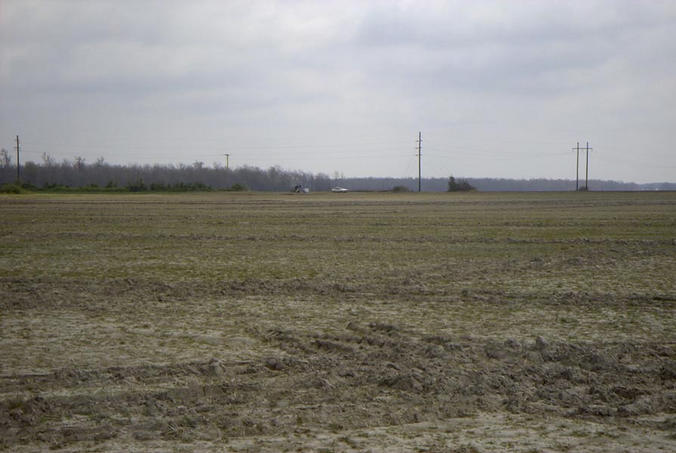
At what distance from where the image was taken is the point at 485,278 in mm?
15219

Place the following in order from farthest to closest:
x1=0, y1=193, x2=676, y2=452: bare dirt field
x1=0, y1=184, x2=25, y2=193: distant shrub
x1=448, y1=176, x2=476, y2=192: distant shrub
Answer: x1=448, y1=176, x2=476, y2=192: distant shrub → x1=0, y1=184, x2=25, y2=193: distant shrub → x1=0, y1=193, x2=676, y2=452: bare dirt field

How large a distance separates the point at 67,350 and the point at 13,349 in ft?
2.23

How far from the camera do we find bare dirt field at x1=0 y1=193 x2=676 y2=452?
6.01 metres

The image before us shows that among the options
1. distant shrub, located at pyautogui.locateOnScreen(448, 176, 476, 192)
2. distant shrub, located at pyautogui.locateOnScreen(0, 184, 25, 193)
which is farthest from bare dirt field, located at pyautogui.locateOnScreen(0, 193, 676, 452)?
distant shrub, located at pyautogui.locateOnScreen(448, 176, 476, 192)

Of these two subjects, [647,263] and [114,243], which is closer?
[647,263]

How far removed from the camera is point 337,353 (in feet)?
28.4

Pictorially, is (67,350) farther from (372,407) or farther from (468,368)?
(468,368)

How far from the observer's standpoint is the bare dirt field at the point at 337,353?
6008 mm

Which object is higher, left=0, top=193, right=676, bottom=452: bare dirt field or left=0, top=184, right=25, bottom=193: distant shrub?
left=0, top=184, right=25, bottom=193: distant shrub

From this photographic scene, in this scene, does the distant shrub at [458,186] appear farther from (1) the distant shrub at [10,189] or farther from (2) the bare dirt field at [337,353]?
(2) the bare dirt field at [337,353]

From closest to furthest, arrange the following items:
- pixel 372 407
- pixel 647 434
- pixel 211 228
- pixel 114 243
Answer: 1. pixel 647 434
2. pixel 372 407
3. pixel 114 243
4. pixel 211 228

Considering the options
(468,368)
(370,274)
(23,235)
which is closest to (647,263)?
(370,274)

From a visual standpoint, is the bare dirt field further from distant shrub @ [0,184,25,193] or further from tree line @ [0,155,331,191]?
tree line @ [0,155,331,191]

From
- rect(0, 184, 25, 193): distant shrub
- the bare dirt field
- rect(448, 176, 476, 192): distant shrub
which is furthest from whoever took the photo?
rect(448, 176, 476, 192): distant shrub
